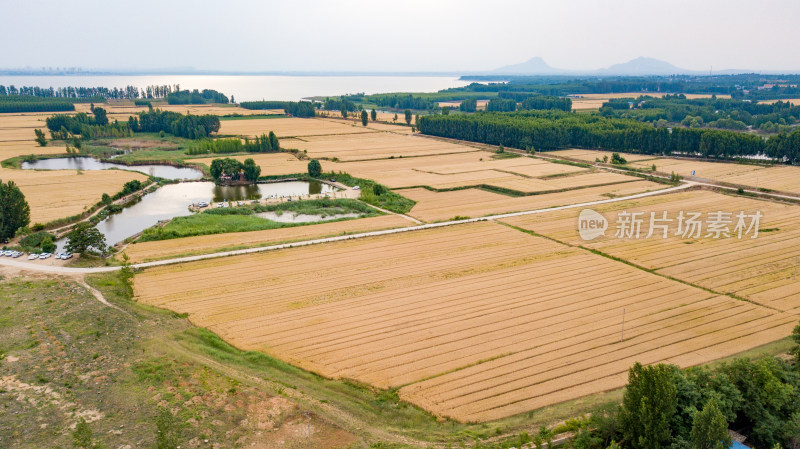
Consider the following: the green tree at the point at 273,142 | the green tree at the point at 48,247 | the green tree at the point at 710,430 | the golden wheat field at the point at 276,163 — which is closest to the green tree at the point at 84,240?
the green tree at the point at 48,247

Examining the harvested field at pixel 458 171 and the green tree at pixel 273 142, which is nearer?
the harvested field at pixel 458 171

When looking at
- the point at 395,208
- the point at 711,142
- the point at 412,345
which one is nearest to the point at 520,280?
the point at 412,345

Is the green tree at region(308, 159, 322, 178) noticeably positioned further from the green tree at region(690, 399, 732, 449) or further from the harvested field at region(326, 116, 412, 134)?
the green tree at region(690, 399, 732, 449)

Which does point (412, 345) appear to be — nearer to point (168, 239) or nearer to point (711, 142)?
point (168, 239)

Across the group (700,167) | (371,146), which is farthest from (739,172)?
(371,146)

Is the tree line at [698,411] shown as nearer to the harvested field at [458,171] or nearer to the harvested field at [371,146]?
the harvested field at [458,171]

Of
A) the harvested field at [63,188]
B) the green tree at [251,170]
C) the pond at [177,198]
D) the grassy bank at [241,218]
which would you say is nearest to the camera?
the grassy bank at [241,218]
